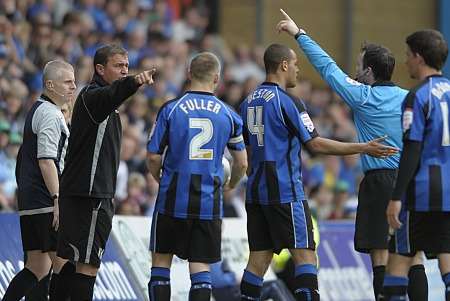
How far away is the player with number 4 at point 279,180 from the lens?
33.6 ft

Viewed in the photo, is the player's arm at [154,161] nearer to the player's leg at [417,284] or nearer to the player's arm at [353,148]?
the player's arm at [353,148]

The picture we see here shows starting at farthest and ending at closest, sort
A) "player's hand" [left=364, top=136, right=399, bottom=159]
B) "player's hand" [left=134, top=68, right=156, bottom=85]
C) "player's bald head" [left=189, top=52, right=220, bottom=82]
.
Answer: "player's bald head" [left=189, top=52, right=220, bottom=82] < "player's hand" [left=364, top=136, right=399, bottom=159] < "player's hand" [left=134, top=68, right=156, bottom=85]

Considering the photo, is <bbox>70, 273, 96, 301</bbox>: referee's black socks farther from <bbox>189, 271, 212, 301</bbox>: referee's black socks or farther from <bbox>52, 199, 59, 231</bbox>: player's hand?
<bbox>189, 271, 212, 301</bbox>: referee's black socks

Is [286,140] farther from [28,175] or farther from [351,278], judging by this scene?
[351,278]

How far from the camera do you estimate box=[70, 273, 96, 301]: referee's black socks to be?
10.0 meters

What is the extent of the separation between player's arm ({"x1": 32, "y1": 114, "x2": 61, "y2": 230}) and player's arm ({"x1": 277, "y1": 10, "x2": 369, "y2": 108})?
2153mm

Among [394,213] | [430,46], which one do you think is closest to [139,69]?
[430,46]

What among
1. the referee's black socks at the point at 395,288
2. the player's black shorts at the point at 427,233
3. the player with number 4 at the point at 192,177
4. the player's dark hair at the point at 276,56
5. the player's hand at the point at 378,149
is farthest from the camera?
the player's dark hair at the point at 276,56

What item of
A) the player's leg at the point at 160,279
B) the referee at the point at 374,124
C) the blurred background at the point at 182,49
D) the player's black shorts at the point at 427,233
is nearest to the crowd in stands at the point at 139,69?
the blurred background at the point at 182,49

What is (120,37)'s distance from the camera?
19.2 metres

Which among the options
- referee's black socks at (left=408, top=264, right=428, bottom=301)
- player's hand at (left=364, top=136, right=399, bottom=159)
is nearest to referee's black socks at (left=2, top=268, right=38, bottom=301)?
player's hand at (left=364, top=136, right=399, bottom=159)

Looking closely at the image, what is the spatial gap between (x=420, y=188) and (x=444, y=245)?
48cm

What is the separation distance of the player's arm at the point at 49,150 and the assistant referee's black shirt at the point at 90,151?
0.17m

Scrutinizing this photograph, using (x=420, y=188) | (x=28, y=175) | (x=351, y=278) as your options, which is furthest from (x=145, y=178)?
(x=420, y=188)
